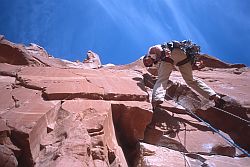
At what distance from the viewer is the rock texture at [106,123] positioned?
417cm

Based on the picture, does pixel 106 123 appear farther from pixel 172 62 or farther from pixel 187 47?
pixel 187 47

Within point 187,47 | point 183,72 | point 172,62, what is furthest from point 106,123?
point 187,47

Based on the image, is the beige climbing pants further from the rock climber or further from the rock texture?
the rock texture

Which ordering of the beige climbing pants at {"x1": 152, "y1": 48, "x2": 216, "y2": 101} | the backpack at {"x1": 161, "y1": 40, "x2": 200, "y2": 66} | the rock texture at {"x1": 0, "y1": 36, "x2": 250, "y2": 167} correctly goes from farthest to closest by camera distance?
1. the backpack at {"x1": 161, "y1": 40, "x2": 200, "y2": 66}
2. the beige climbing pants at {"x1": 152, "y1": 48, "x2": 216, "y2": 101}
3. the rock texture at {"x1": 0, "y1": 36, "x2": 250, "y2": 167}

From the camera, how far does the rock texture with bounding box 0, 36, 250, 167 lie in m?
4.17

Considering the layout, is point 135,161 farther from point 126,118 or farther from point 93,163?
point 93,163

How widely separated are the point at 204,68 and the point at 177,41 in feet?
21.4

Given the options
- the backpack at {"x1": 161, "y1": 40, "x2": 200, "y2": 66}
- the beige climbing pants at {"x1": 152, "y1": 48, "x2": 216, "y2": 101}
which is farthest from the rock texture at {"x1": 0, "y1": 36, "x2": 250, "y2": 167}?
the backpack at {"x1": 161, "y1": 40, "x2": 200, "y2": 66}

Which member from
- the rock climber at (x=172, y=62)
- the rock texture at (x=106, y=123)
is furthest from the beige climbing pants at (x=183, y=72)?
the rock texture at (x=106, y=123)

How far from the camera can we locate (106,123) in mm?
5137

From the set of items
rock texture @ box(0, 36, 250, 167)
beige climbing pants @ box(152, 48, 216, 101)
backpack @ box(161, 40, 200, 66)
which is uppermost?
backpack @ box(161, 40, 200, 66)

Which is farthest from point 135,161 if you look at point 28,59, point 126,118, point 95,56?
point 95,56

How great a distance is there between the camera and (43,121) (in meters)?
4.68

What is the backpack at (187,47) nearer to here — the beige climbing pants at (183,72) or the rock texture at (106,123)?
the beige climbing pants at (183,72)
